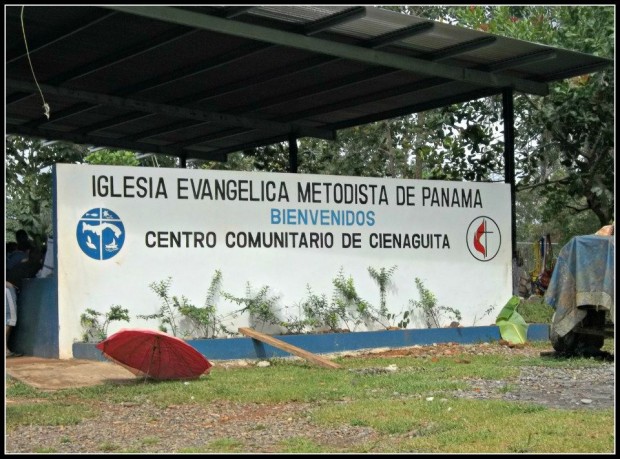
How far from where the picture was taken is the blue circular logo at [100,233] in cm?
1313

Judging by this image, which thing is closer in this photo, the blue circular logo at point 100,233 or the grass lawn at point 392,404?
the grass lawn at point 392,404

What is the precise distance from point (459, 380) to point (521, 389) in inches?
34.8

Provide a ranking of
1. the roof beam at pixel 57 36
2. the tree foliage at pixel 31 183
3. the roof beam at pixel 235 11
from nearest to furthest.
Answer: the roof beam at pixel 235 11 → the roof beam at pixel 57 36 → the tree foliage at pixel 31 183

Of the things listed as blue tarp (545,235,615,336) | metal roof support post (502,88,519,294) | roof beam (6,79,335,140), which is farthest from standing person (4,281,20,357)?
metal roof support post (502,88,519,294)

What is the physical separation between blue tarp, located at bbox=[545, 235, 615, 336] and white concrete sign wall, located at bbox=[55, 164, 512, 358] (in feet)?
11.3

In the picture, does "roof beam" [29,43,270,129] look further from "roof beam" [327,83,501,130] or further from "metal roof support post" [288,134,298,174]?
"roof beam" [327,83,501,130]

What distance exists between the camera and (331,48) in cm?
1431

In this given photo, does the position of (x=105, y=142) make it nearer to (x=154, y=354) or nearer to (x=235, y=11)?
(x=235, y=11)

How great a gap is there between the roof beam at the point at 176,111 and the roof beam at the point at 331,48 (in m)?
4.96

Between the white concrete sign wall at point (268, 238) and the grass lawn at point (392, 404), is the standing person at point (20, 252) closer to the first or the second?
the white concrete sign wall at point (268, 238)

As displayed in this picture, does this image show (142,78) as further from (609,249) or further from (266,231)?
(609,249)

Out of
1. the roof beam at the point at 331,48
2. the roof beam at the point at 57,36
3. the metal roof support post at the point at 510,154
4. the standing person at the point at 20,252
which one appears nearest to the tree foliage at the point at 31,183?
the standing person at the point at 20,252

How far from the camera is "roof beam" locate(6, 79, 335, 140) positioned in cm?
1722

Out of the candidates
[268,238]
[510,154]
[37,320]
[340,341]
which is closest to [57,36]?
[37,320]
